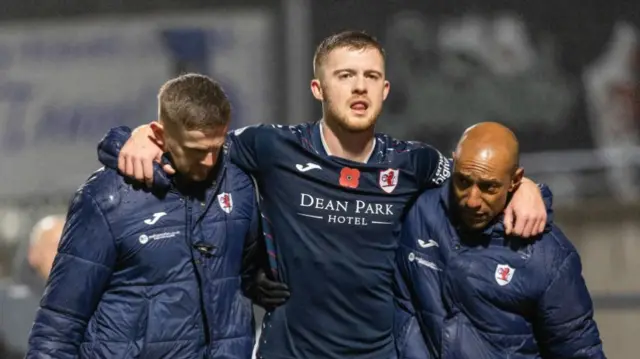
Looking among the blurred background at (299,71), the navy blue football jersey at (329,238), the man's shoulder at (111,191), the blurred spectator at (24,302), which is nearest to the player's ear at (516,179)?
the navy blue football jersey at (329,238)

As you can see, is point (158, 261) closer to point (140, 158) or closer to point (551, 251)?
point (140, 158)

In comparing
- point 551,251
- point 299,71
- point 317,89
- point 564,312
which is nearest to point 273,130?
point 317,89

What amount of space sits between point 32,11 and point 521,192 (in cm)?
602

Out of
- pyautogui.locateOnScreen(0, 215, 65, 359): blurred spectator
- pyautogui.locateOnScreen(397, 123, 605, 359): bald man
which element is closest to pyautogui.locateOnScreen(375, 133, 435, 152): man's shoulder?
pyautogui.locateOnScreen(397, 123, 605, 359): bald man

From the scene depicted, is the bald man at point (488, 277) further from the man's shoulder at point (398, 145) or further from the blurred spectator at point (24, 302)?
the blurred spectator at point (24, 302)

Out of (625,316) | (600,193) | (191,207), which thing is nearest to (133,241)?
(191,207)

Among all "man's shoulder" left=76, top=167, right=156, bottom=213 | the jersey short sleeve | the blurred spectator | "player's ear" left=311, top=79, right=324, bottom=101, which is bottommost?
the blurred spectator

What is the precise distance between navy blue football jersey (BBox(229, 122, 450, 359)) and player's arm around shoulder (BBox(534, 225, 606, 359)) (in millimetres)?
468

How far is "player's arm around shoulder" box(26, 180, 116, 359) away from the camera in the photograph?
4113 millimetres

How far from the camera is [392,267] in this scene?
14.4ft

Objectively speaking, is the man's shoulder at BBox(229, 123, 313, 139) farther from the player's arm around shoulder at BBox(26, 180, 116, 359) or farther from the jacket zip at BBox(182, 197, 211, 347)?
the player's arm around shoulder at BBox(26, 180, 116, 359)

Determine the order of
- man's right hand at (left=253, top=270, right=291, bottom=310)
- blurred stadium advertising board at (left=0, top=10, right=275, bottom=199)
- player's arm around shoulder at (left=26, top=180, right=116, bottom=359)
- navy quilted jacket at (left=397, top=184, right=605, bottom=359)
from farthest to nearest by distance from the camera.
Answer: blurred stadium advertising board at (left=0, top=10, right=275, bottom=199)
man's right hand at (left=253, top=270, right=291, bottom=310)
navy quilted jacket at (left=397, top=184, right=605, bottom=359)
player's arm around shoulder at (left=26, top=180, right=116, bottom=359)

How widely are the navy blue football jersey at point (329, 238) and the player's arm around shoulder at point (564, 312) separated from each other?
1.53 feet

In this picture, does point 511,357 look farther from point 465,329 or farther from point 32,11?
point 32,11
